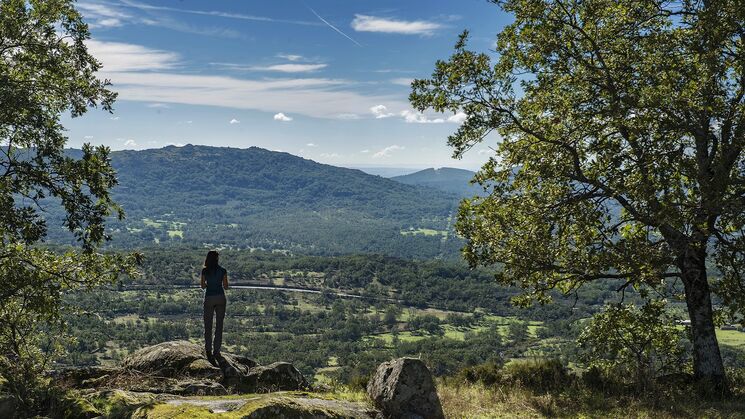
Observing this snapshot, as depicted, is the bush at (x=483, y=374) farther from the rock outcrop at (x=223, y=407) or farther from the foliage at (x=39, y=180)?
the foliage at (x=39, y=180)

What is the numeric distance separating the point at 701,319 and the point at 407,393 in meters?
11.1

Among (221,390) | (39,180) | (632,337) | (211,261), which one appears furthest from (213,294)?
(632,337)

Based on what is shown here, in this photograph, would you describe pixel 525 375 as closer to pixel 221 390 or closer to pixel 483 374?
pixel 483 374

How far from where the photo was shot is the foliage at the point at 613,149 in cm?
1254

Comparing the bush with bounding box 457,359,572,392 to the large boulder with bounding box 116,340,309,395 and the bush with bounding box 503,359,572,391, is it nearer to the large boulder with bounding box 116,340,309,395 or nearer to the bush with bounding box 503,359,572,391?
the bush with bounding box 503,359,572,391

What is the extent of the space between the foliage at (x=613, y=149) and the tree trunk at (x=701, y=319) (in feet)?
0.12

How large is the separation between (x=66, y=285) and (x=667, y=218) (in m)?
16.0

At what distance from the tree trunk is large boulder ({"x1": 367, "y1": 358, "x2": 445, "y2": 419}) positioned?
980cm

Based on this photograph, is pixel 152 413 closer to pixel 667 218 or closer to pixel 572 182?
pixel 667 218

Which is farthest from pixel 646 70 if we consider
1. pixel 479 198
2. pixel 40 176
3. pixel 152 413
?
pixel 40 176

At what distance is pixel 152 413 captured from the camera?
7.84 metres

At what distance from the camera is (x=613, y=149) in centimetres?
1453

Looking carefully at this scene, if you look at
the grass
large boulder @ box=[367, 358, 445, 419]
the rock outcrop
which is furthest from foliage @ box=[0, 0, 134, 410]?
the grass

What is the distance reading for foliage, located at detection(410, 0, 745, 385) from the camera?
494 inches
